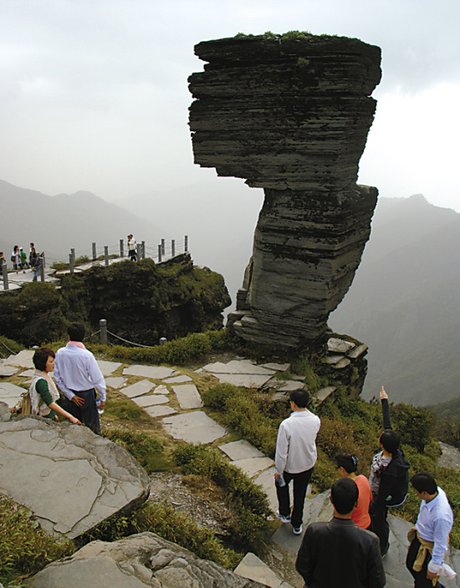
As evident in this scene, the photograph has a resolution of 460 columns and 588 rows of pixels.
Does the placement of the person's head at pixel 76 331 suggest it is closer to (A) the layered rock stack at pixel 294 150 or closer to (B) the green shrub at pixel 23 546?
(B) the green shrub at pixel 23 546

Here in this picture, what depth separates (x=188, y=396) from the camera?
27.8 ft

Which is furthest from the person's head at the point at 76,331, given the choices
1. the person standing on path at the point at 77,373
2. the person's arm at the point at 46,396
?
the person's arm at the point at 46,396

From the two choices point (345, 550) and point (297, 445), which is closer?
point (345, 550)

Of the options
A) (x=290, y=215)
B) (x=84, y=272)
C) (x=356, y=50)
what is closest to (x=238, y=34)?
(x=356, y=50)

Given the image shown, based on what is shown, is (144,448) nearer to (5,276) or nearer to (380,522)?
(380,522)

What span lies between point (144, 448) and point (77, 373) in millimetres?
1477

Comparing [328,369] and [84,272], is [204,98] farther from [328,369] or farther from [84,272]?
[84,272]

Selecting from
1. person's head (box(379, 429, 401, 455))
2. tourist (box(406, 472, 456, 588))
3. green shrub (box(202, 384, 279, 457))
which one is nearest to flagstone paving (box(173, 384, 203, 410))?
green shrub (box(202, 384, 279, 457))

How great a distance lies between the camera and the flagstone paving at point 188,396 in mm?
8145

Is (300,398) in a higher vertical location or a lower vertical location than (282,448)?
higher

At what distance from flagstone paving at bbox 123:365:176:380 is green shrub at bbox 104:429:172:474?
287 centimetres

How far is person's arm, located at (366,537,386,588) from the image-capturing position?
3180mm

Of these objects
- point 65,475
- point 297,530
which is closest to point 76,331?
point 65,475

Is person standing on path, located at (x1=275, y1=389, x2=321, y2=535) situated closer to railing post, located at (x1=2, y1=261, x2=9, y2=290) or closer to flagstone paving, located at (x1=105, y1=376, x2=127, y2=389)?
flagstone paving, located at (x1=105, y1=376, x2=127, y2=389)
